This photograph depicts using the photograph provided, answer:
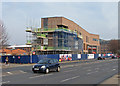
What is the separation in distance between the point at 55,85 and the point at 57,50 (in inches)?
1754

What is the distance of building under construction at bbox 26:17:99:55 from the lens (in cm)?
5188

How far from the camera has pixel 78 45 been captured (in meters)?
68.1

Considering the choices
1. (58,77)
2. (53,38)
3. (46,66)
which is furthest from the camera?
(53,38)

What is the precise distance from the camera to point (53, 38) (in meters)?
56.2

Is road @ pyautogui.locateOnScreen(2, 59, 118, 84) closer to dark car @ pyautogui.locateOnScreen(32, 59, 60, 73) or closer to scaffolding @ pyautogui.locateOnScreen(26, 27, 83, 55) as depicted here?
dark car @ pyautogui.locateOnScreen(32, 59, 60, 73)

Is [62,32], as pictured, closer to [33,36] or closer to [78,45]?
[33,36]

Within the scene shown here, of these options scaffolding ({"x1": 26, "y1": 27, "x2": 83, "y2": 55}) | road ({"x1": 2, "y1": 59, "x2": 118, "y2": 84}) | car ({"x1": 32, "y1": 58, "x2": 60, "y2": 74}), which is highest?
scaffolding ({"x1": 26, "y1": 27, "x2": 83, "y2": 55})

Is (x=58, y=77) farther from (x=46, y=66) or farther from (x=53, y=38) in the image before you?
(x=53, y=38)

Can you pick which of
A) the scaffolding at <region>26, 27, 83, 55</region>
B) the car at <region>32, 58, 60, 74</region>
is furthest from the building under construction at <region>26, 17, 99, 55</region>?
the car at <region>32, 58, 60, 74</region>

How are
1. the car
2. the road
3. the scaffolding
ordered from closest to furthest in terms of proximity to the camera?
the road, the car, the scaffolding

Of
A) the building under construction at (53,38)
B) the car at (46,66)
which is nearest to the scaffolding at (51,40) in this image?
the building under construction at (53,38)

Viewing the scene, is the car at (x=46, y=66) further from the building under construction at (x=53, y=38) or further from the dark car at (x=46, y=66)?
the building under construction at (x=53, y=38)

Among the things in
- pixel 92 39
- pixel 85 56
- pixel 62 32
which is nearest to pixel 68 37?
pixel 62 32

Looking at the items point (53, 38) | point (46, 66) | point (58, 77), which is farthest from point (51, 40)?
point (58, 77)
